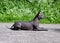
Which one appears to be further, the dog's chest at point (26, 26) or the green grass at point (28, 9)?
the green grass at point (28, 9)

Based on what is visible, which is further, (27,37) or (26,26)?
(26,26)

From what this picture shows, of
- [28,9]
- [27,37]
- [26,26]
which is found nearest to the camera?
[27,37]

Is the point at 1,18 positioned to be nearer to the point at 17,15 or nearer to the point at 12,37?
the point at 17,15

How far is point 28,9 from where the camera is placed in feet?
53.7

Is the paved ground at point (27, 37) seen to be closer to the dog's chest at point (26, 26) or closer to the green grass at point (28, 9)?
the dog's chest at point (26, 26)

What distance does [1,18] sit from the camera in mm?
14922

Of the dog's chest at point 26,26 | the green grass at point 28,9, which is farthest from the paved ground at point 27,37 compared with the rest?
the green grass at point 28,9

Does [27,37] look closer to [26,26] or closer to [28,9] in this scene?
[26,26]

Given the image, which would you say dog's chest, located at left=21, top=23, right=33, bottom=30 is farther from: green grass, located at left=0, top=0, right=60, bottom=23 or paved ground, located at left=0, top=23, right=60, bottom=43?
green grass, located at left=0, top=0, right=60, bottom=23

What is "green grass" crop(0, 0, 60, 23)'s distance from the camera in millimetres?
15297

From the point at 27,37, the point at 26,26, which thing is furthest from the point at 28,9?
the point at 27,37

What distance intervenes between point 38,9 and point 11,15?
5.84ft

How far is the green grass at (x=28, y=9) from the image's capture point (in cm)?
1530

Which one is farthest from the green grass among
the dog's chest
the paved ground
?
the paved ground
